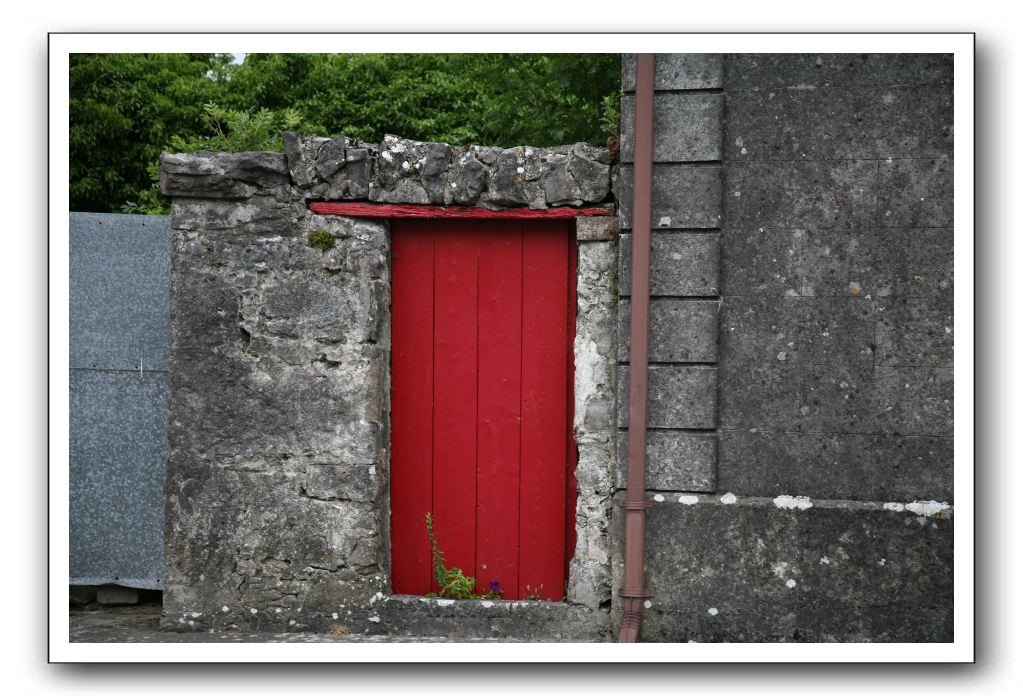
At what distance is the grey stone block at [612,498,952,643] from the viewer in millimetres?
3635

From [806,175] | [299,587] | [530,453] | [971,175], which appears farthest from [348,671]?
[971,175]

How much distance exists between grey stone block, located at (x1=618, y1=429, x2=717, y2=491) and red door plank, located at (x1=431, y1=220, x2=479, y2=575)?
2.54ft

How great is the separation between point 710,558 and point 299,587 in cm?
175

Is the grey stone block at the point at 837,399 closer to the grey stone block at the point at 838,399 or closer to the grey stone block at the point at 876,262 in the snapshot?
the grey stone block at the point at 838,399

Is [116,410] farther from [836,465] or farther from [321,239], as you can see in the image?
[836,465]

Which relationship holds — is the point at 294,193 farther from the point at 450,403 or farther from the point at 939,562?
the point at 939,562

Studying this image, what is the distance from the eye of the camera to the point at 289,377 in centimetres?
408

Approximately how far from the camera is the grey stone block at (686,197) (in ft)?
12.3

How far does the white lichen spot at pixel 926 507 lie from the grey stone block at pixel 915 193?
1.07m

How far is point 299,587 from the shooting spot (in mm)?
4074

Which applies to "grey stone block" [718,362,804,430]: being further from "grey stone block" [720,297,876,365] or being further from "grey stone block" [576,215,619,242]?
"grey stone block" [576,215,619,242]

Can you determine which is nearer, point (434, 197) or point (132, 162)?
point (434, 197)

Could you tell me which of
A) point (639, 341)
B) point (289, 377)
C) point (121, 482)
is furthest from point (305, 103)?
point (639, 341)
